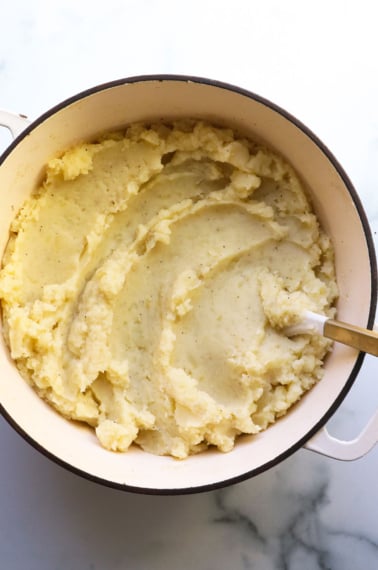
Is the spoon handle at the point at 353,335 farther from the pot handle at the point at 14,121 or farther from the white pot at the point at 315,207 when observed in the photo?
the pot handle at the point at 14,121

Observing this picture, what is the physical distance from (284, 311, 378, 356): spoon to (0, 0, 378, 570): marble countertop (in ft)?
0.77

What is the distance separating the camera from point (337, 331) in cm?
143

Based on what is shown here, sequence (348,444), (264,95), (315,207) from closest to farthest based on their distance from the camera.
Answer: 1. (348,444)
2. (315,207)
3. (264,95)

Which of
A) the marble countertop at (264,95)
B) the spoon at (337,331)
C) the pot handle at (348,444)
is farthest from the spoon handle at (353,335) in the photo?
the marble countertop at (264,95)

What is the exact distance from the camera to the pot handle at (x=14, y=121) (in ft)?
4.66

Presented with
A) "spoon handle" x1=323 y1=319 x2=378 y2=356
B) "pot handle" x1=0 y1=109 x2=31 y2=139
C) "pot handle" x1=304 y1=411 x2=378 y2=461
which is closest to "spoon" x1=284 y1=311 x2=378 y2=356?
"spoon handle" x1=323 y1=319 x2=378 y2=356

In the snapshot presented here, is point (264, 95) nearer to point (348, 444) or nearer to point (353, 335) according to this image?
point (353, 335)

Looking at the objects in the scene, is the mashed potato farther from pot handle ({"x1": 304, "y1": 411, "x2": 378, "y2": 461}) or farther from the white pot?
pot handle ({"x1": 304, "y1": 411, "x2": 378, "y2": 461})

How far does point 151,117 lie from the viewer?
158cm

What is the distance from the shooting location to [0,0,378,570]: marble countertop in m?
1.67

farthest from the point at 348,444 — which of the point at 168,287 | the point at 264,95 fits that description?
the point at 264,95

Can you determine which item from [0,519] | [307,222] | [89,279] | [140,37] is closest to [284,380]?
[307,222]

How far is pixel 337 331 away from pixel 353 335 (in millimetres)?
40

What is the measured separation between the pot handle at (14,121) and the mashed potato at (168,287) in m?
0.12
